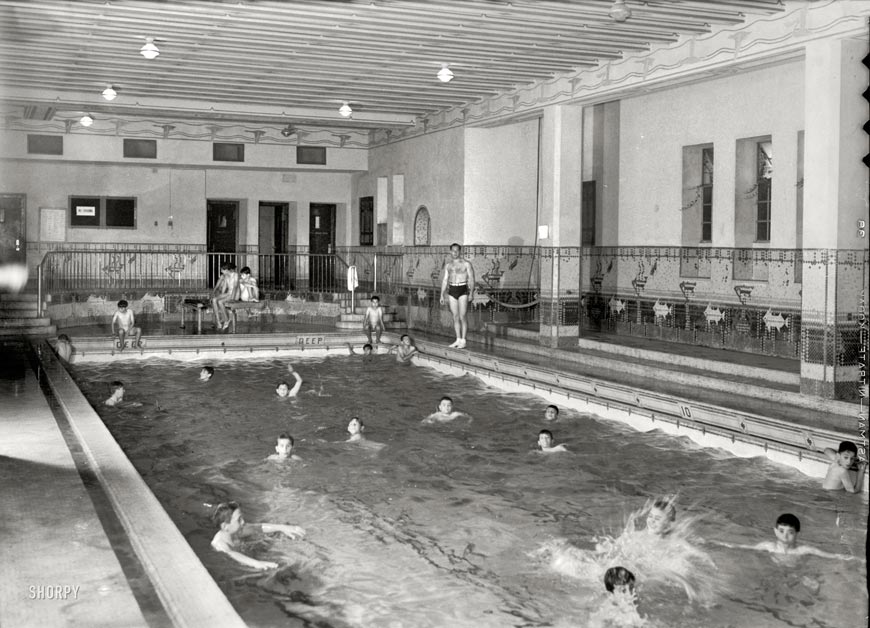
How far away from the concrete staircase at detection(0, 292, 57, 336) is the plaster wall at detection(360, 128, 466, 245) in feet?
25.8

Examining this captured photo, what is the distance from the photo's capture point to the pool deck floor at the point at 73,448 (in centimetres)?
442

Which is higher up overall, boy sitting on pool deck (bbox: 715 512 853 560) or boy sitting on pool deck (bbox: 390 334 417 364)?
boy sitting on pool deck (bbox: 390 334 417 364)

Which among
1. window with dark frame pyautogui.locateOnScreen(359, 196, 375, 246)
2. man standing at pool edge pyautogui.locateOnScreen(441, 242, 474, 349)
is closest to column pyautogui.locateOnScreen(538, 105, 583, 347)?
man standing at pool edge pyautogui.locateOnScreen(441, 242, 474, 349)

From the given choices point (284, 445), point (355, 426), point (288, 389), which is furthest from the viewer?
point (288, 389)

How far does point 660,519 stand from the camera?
6.84 metres

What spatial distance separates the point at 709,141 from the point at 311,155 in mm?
11474

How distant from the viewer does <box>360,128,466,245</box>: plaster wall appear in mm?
18812

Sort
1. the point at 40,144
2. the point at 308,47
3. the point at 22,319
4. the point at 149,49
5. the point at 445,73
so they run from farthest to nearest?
the point at 40,144 → the point at 22,319 → the point at 445,73 → the point at 308,47 → the point at 149,49

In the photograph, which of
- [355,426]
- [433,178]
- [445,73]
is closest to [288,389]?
[355,426]

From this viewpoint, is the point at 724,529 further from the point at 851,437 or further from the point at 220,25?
the point at 220,25

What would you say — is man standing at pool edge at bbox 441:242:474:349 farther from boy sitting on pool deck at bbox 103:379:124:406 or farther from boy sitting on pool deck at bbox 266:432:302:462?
boy sitting on pool deck at bbox 266:432:302:462

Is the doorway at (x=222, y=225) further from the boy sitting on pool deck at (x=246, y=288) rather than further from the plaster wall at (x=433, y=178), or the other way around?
the boy sitting on pool deck at (x=246, y=288)

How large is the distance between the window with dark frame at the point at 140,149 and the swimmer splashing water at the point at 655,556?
17.9m

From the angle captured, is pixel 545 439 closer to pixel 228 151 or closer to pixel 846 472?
pixel 846 472
